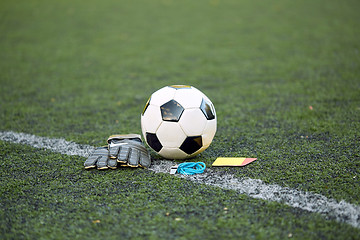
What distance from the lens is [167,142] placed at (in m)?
3.86

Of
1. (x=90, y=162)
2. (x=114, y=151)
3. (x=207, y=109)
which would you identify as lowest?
(x=90, y=162)

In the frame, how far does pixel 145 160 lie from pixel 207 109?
81cm

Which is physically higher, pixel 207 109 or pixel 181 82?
pixel 207 109

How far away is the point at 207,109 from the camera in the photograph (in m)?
3.95

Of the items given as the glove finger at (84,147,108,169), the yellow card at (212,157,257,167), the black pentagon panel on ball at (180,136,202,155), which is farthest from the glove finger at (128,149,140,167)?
the yellow card at (212,157,257,167)

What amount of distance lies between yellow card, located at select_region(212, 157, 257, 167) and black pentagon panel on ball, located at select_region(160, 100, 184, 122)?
2.02ft

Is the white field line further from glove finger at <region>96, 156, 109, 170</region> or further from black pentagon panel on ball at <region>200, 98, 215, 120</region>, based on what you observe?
black pentagon panel on ball at <region>200, 98, 215, 120</region>

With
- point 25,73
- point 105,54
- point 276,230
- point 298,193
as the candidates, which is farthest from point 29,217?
point 105,54

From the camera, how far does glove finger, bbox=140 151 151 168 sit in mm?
3805

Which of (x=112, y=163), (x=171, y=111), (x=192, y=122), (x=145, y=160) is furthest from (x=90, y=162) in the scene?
(x=192, y=122)

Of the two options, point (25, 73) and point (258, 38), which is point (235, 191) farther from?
point (258, 38)

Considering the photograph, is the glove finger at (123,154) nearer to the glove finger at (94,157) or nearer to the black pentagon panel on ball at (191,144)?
the glove finger at (94,157)

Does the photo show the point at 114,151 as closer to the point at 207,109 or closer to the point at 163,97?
the point at 163,97

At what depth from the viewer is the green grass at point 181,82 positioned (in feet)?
9.67
